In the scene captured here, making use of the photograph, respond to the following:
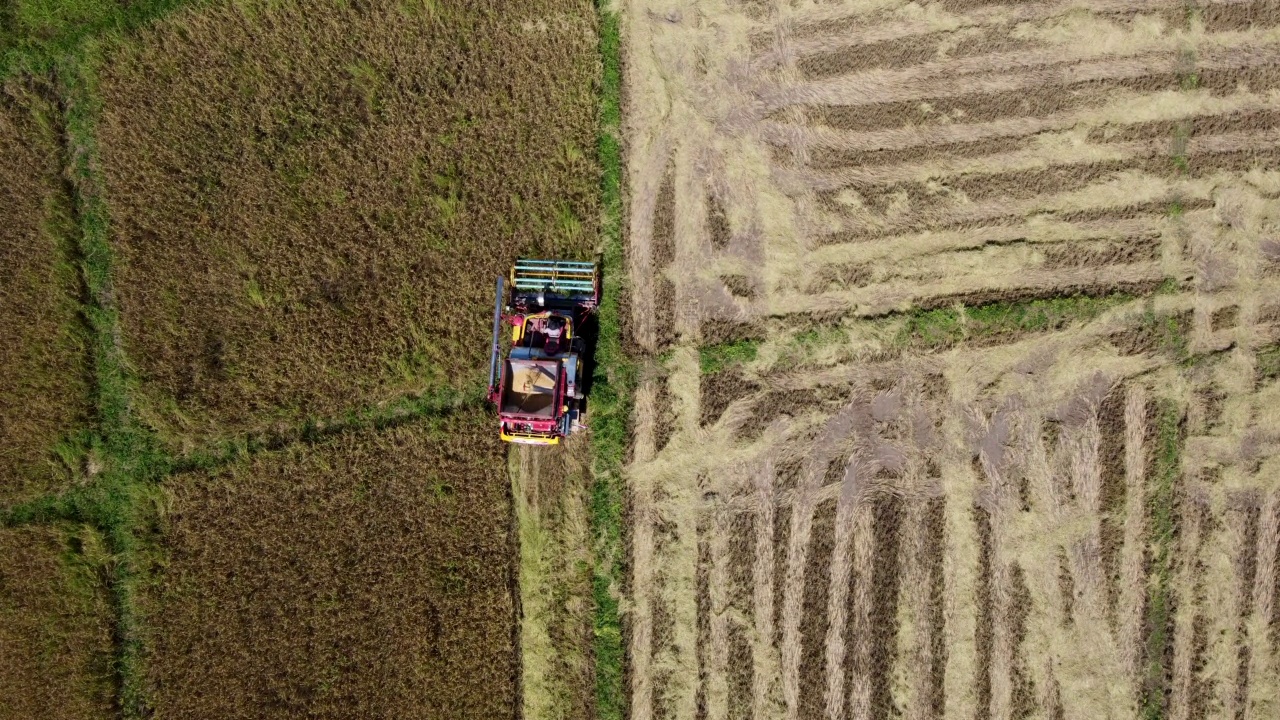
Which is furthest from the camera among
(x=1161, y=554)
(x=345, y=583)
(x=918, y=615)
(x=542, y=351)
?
(x=345, y=583)

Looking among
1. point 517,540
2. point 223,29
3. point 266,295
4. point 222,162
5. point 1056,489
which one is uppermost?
point 223,29

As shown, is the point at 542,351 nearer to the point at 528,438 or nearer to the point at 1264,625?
the point at 528,438

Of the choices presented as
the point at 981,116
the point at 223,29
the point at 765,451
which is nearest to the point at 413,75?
the point at 223,29

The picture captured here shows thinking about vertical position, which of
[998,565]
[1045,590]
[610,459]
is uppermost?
[610,459]

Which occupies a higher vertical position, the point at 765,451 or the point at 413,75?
the point at 413,75

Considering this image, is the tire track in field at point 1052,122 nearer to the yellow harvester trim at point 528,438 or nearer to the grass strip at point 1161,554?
the grass strip at point 1161,554

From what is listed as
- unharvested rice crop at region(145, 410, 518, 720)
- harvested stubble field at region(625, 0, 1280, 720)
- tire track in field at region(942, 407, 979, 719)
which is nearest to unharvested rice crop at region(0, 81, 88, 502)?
unharvested rice crop at region(145, 410, 518, 720)

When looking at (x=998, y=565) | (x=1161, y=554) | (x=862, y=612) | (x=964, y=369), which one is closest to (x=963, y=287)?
(x=964, y=369)

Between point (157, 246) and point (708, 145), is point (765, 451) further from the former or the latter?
point (157, 246)
